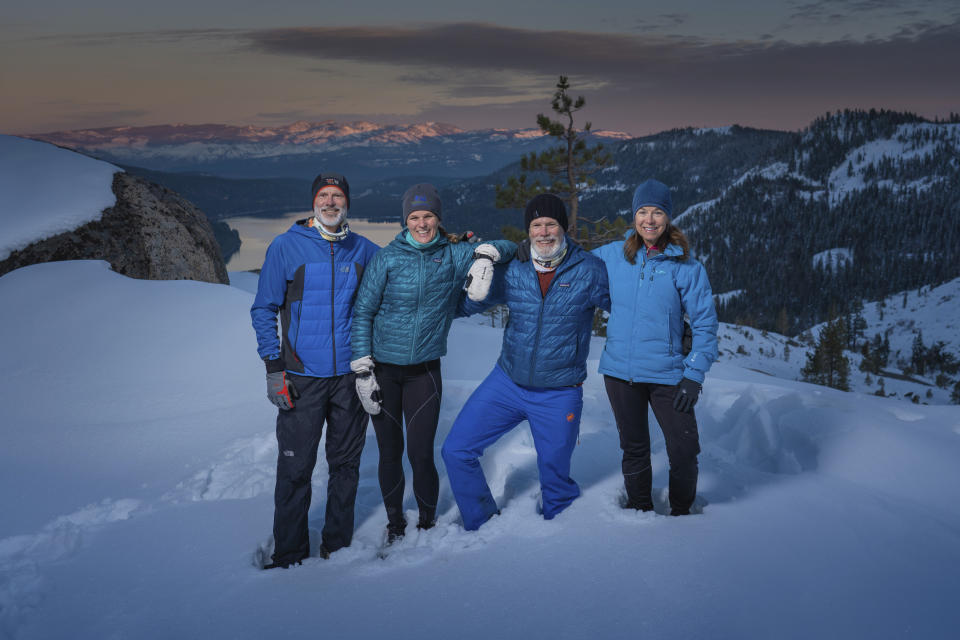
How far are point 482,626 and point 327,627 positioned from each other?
741 millimetres

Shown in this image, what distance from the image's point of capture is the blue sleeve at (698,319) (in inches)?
131

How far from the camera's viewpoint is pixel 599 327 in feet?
105

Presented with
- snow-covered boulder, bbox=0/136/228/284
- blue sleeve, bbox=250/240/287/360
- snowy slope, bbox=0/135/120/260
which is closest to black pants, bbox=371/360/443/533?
blue sleeve, bbox=250/240/287/360

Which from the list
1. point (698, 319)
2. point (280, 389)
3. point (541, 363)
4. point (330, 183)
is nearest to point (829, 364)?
point (698, 319)

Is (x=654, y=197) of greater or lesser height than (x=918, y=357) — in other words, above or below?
above

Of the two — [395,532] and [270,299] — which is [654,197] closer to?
[270,299]

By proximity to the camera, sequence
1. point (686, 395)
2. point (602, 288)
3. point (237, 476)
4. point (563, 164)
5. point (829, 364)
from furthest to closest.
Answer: point (829, 364)
point (563, 164)
point (237, 476)
point (602, 288)
point (686, 395)

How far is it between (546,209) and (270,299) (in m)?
1.80

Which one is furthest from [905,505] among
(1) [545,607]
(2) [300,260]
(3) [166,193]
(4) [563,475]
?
(3) [166,193]

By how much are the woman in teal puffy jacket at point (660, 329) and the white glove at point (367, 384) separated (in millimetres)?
1486

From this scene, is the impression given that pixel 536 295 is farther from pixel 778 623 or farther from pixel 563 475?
pixel 778 623

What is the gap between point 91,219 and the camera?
8703mm

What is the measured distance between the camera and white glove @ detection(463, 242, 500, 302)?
11.2ft

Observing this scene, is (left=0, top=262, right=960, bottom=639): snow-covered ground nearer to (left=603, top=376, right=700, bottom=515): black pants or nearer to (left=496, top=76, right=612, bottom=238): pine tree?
(left=603, top=376, right=700, bottom=515): black pants
